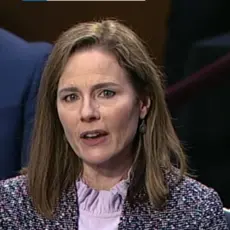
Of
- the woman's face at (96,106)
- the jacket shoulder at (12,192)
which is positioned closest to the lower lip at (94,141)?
the woman's face at (96,106)

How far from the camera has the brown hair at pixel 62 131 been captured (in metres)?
1.52

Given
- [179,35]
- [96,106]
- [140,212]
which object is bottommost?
[140,212]

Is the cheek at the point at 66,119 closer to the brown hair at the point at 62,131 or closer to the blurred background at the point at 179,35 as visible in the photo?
the brown hair at the point at 62,131

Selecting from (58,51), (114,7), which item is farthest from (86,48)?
(114,7)

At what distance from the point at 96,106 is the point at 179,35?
1.06 meters

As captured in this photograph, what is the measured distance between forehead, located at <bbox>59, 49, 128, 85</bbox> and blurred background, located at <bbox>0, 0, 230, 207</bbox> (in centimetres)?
83

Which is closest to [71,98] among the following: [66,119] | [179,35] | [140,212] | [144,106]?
[66,119]

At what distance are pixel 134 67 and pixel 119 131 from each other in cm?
14

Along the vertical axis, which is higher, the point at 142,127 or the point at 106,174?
the point at 142,127

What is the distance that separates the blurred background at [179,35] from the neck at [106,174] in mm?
813

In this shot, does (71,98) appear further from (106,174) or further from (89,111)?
(106,174)

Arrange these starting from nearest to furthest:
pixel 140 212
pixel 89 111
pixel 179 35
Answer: pixel 89 111 → pixel 140 212 → pixel 179 35

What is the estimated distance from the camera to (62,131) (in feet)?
5.19

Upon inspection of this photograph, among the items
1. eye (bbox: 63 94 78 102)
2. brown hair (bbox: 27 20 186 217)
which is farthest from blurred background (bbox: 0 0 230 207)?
eye (bbox: 63 94 78 102)
